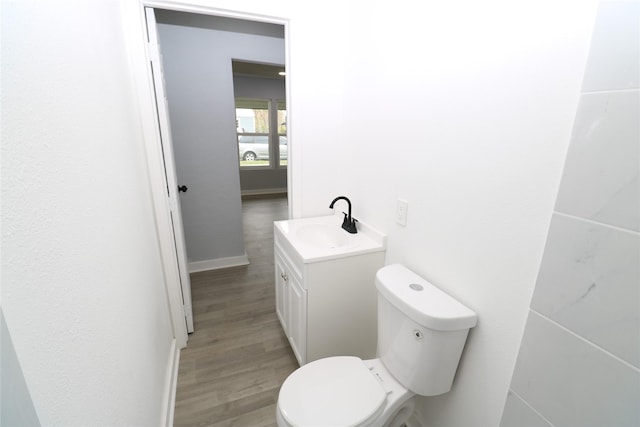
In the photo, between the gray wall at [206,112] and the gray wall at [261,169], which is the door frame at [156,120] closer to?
the gray wall at [206,112]

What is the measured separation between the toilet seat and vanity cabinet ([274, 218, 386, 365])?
29 centimetres

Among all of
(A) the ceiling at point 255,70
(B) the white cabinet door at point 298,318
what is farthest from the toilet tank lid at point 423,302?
(A) the ceiling at point 255,70

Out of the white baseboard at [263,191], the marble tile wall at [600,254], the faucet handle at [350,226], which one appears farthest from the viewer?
the white baseboard at [263,191]

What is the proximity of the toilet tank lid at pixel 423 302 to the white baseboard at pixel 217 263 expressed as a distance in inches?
82.7

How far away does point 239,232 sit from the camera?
3.01 meters

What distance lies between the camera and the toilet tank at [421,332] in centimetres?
103

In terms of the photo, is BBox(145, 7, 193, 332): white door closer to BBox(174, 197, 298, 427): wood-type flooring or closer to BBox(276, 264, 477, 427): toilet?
BBox(174, 197, 298, 427): wood-type flooring

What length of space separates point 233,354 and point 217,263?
1277 millimetres

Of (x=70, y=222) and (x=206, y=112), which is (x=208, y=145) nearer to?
(x=206, y=112)

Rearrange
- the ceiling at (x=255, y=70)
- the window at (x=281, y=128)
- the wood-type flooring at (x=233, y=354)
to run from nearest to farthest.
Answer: the wood-type flooring at (x=233, y=354), the ceiling at (x=255, y=70), the window at (x=281, y=128)

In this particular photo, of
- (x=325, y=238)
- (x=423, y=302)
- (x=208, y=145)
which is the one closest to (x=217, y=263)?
(x=208, y=145)

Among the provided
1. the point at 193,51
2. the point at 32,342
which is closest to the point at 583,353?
the point at 32,342

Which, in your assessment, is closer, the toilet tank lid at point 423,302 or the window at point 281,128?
the toilet tank lid at point 423,302

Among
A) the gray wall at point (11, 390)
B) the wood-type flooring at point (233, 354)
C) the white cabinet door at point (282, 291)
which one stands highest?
the gray wall at point (11, 390)
